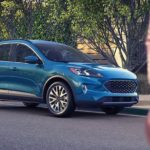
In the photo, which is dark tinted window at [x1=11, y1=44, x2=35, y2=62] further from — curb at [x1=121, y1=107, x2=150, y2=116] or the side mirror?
curb at [x1=121, y1=107, x2=150, y2=116]

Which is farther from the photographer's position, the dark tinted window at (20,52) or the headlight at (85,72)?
the dark tinted window at (20,52)

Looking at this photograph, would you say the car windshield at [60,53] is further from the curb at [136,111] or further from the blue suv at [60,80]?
the curb at [136,111]

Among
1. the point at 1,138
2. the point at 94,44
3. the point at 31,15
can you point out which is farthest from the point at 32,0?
the point at 1,138

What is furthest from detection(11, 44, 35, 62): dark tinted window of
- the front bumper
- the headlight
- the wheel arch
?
the front bumper

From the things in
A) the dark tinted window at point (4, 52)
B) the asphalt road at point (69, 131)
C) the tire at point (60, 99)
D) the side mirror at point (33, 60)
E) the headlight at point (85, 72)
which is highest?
the dark tinted window at point (4, 52)

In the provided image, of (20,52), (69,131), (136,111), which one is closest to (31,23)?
(20,52)

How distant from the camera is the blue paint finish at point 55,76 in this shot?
10.7 metres

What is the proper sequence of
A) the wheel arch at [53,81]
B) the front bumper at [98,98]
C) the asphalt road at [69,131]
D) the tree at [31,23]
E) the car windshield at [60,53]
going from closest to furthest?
the asphalt road at [69,131] < the front bumper at [98,98] < the wheel arch at [53,81] < the car windshield at [60,53] < the tree at [31,23]

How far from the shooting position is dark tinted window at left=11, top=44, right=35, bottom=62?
11727 millimetres

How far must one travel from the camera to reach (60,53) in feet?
38.3

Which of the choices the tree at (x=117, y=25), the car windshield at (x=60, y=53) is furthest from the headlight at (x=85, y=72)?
the tree at (x=117, y=25)

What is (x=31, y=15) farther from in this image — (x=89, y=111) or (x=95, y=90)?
(x=95, y=90)

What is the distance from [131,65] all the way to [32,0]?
6.83 m

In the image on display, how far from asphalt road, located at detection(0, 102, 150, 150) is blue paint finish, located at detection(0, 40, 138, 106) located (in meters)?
0.47
